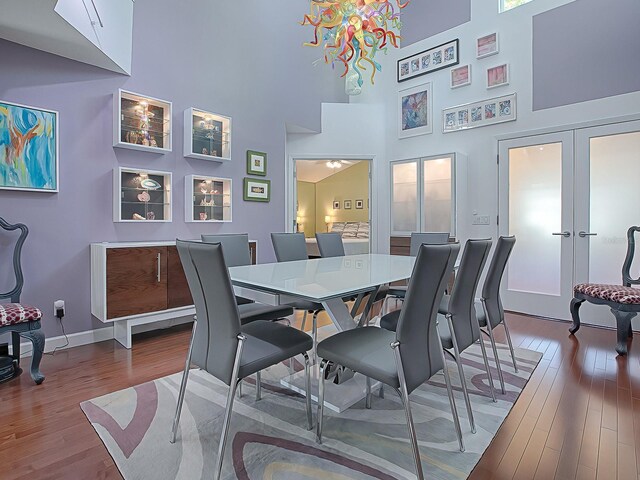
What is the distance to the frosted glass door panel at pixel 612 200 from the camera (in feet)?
11.5

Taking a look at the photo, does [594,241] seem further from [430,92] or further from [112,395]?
[112,395]

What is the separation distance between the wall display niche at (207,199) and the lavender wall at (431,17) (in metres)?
3.56

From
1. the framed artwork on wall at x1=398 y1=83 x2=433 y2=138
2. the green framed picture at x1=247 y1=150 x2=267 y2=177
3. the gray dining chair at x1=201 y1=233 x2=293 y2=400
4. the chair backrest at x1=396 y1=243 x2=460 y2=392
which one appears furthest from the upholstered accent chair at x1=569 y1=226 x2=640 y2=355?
the green framed picture at x1=247 y1=150 x2=267 y2=177

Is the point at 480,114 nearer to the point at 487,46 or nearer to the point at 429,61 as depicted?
the point at 487,46

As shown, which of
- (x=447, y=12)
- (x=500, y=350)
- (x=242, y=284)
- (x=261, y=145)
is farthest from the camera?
(x=447, y=12)

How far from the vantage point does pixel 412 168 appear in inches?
196

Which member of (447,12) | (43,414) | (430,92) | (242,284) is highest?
(447,12)

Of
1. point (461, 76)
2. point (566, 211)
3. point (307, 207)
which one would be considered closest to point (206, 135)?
point (461, 76)

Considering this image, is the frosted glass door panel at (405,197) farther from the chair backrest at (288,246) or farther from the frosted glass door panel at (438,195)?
the chair backrest at (288,246)

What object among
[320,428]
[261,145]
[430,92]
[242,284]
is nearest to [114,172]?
[261,145]

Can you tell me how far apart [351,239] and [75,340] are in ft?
21.2

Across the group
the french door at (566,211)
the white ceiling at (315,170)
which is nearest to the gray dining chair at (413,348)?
the french door at (566,211)

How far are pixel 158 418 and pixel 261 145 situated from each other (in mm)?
3373

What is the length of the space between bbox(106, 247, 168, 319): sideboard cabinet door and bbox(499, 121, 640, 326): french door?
3.87m
